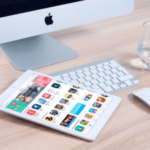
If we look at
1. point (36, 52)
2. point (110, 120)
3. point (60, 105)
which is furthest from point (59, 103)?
point (36, 52)

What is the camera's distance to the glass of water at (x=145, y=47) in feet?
2.32

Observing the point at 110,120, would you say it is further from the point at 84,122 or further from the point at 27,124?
the point at 27,124

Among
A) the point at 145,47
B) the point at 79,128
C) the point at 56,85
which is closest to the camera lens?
the point at 79,128

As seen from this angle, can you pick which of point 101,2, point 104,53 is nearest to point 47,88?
point 104,53

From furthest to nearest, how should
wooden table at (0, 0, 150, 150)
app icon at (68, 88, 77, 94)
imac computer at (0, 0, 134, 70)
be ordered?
imac computer at (0, 0, 134, 70) < app icon at (68, 88, 77, 94) < wooden table at (0, 0, 150, 150)

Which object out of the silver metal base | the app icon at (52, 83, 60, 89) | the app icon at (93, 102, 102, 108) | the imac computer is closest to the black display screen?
the imac computer

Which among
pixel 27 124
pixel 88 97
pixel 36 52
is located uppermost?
pixel 36 52

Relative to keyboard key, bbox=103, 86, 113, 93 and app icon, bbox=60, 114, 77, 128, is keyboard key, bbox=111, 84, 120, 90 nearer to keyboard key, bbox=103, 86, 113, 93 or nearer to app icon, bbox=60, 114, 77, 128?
keyboard key, bbox=103, 86, 113, 93

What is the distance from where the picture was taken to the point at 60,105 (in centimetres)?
56

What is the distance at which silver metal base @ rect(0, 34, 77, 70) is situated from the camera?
75 cm

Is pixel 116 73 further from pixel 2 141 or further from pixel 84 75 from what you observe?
pixel 2 141

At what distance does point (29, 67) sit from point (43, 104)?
7.9 inches

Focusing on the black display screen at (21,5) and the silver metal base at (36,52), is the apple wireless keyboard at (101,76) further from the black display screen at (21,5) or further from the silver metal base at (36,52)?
the black display screen at (21,5)

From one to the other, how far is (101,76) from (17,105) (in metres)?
0.25
